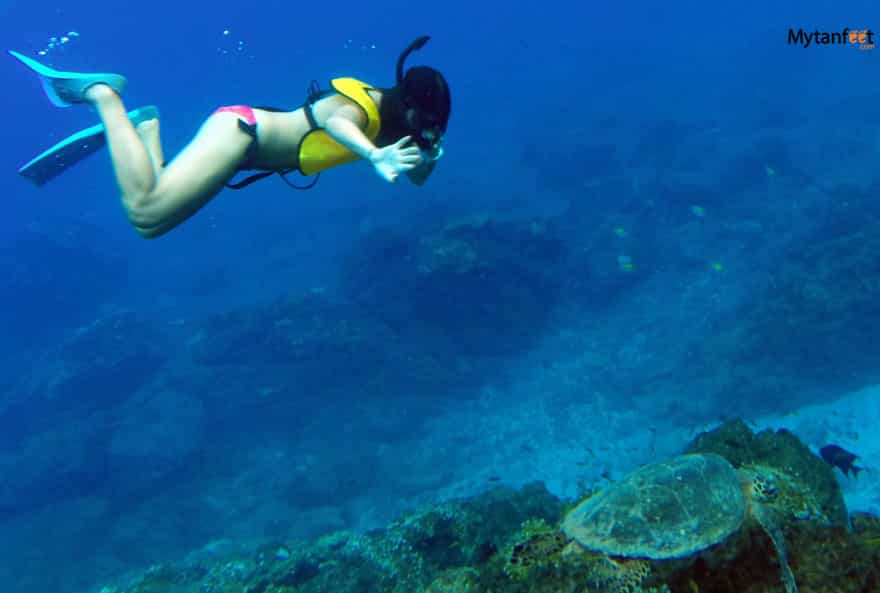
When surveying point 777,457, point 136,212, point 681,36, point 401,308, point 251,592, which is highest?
point 136,212

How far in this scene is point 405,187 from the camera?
33719 mm

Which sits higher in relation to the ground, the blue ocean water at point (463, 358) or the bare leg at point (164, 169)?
the bare leg at point (164, 169)

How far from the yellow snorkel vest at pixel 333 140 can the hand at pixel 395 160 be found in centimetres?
74

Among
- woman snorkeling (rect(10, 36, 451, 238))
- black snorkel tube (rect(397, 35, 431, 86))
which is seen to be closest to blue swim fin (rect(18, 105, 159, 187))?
woman snorkeling (rect(10, 36, 451, 238))

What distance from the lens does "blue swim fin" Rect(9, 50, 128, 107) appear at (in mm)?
3729

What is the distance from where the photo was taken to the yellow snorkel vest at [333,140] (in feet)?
12.1

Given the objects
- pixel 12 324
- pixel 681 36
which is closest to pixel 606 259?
pixel 12 324


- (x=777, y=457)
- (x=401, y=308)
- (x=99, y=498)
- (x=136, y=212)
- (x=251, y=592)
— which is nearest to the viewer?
(x=136, y=212)

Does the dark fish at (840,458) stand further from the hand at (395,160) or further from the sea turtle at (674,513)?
the hand at (395,160)

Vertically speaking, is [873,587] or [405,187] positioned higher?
[873,587]

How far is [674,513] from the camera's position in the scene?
3482 mm

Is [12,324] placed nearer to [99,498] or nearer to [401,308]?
[99,498]

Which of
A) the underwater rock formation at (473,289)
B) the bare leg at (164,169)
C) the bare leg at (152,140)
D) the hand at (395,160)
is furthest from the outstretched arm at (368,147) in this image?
the underwater rock formation at (473,289)

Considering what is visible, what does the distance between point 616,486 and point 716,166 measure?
24465mm
